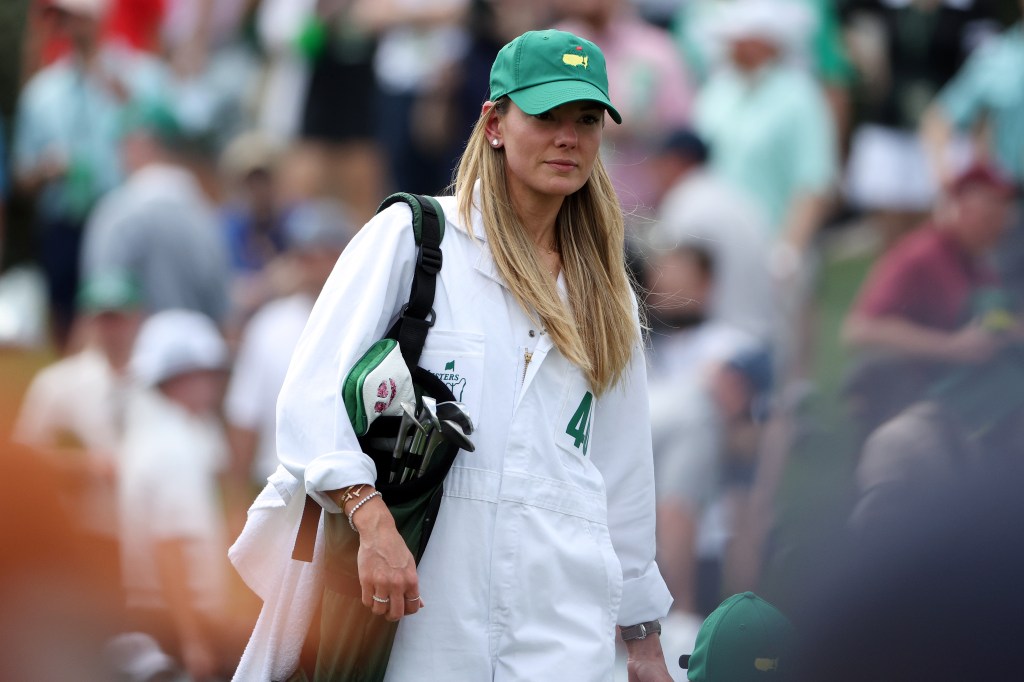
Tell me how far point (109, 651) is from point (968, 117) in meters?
5.67

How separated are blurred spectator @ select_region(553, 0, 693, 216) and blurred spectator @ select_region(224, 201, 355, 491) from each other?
1749mm

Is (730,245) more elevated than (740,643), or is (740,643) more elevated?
(730,245)

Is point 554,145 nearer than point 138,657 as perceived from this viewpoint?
Yes

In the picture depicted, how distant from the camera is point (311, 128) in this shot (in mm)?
11688

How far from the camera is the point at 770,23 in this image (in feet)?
32.8

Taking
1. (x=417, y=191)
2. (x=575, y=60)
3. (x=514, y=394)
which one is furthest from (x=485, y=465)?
(x=417, y=191)

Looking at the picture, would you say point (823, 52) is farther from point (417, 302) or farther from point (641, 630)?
point (417, 302)

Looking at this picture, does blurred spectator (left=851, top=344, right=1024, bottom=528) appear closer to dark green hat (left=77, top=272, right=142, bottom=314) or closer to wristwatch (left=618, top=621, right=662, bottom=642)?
wristwatch (left=618, top=621, right=662, bottom=642)

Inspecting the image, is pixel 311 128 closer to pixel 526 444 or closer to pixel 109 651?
pixel 109 651

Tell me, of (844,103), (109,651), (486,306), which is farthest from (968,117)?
(486,306)

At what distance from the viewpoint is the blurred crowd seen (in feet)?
24.4

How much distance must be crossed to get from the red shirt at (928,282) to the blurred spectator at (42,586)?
4075 millimetres

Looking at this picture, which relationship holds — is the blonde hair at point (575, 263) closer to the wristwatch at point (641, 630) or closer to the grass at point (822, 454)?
the wristwatch at point (641, 630)

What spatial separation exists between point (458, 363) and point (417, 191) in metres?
7.24
